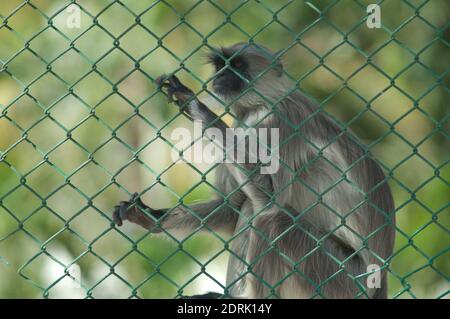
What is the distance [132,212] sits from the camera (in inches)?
185

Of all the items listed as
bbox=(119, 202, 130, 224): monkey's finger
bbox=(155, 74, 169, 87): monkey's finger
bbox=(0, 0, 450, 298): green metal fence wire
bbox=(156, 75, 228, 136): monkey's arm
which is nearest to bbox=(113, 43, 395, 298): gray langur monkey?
bbox=(119, 202, 130, 224): monkey's finger

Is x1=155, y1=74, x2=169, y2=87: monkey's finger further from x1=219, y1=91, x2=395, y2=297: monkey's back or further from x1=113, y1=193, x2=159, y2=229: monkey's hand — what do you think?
x1=219, y1=91, x2=395, y2=297: monkey's back

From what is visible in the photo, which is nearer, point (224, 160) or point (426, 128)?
point (224, 160)

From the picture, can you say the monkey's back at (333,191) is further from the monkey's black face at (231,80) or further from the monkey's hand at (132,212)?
the monkey's hand at (132,212)

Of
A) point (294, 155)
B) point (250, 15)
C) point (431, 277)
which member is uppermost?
point (250, 15)

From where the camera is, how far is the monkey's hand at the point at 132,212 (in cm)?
431

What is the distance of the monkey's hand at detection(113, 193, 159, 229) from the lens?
4.31 metres

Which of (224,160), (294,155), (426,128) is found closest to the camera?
(224,160)

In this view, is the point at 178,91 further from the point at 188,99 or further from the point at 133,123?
the point at 133,123

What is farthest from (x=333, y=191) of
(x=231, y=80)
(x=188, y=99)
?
(x=188, y=99)

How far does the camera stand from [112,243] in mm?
9398
